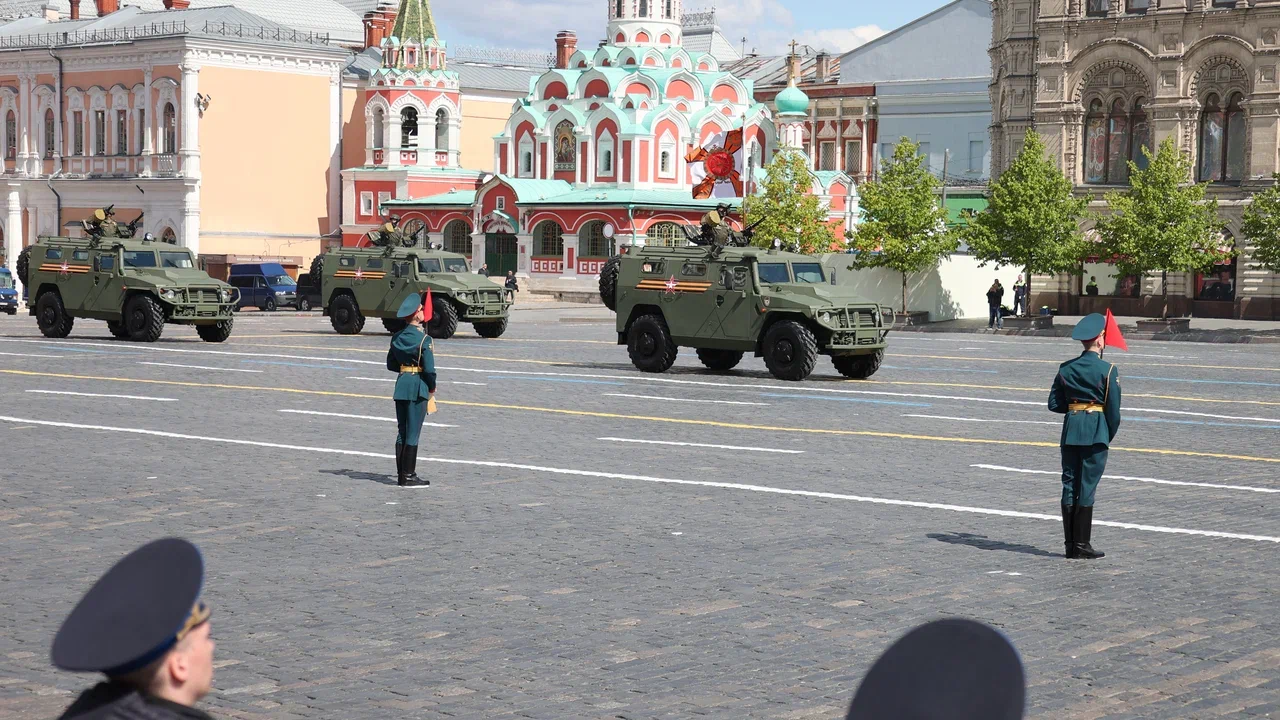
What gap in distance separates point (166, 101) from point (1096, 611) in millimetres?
70731

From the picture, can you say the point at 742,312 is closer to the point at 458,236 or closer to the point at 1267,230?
the point at 1267,230

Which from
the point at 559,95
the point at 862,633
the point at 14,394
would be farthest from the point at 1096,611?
the point at 559,95

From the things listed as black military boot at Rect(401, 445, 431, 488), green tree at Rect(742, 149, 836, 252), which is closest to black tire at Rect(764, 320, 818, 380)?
black military boot at Rect(401, 445, 431, 488)

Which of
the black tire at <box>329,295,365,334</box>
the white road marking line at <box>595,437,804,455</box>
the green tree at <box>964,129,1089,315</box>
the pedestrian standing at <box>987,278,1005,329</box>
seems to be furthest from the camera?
the green tree at <box>964,129,1089,315</box>

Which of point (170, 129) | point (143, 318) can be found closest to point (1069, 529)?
point (143, 318)

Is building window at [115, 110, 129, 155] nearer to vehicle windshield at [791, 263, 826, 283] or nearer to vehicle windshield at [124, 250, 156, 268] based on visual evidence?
vehicle windshield at [124, 250, 156, 268]

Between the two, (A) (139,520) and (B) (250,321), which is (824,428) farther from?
(B) (250,321)

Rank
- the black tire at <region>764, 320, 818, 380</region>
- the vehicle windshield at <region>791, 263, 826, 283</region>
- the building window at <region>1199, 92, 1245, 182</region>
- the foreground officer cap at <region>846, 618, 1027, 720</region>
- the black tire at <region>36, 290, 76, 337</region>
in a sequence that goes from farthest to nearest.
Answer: the building window at <region>1199, 92, 1245, 182</region>, the black tire at <region>36, 290, 76, 337</region>, the vehicle windshield at <region>791, 263, 826, 283</region>, the black tire at <region>764, 320, 818, 380</region>, the foreground officer cap at <region>846, 618, 1027, 720</region>

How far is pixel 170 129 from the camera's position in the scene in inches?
2985

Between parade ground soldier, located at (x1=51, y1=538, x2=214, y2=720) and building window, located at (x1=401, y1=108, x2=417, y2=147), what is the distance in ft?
254

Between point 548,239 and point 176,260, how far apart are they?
127 ft

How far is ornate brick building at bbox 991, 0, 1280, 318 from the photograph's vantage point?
53.9 metres

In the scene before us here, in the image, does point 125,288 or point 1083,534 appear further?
point 125,288

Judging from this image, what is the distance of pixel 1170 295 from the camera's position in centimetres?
5688
